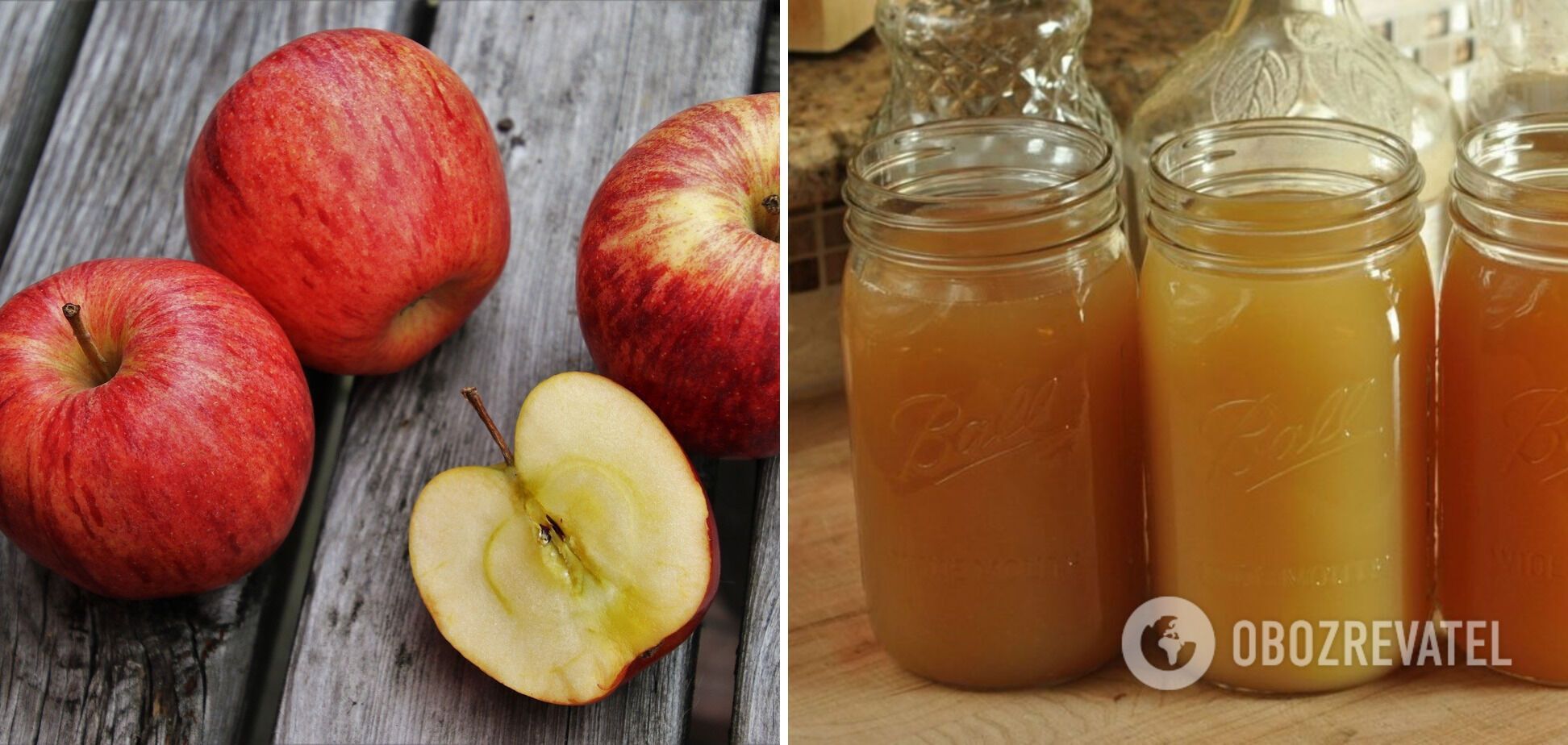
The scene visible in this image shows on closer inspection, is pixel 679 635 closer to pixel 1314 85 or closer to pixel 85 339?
pixel 85 339

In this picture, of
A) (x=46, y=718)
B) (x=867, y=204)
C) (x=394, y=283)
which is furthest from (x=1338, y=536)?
(x=46, y=718)

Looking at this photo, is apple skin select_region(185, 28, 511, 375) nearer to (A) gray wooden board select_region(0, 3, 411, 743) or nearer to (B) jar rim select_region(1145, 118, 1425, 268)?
(A) gray wooden board select_region(0, 3, 411, 743)

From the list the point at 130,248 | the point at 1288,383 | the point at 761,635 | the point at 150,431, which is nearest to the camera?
the point at 1288,383

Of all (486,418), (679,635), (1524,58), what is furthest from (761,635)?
(1524,58)

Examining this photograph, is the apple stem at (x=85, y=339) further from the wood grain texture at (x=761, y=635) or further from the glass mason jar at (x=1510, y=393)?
the glass mason jar at (x=1510, y=393)

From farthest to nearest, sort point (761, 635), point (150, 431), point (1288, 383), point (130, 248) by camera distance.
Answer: point (130, 248), point (761, 635), point (150, 431), point (1288, 383)

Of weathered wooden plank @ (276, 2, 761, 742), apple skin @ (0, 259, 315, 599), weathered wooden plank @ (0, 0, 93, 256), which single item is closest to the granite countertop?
weathered wooden plank @ (276, 2, 761, 742)
